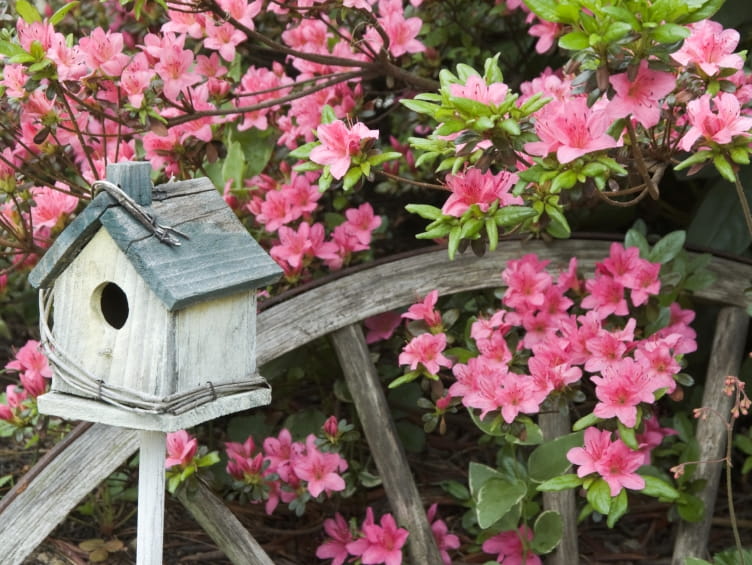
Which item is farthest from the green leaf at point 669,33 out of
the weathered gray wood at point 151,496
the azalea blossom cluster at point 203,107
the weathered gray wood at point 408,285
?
the weathered gray wood at point 151,496

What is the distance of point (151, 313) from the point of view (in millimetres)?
1649

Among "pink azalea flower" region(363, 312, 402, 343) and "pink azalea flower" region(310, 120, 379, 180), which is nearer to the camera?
"pink azalea flower" region(310, 120, 379, 180)

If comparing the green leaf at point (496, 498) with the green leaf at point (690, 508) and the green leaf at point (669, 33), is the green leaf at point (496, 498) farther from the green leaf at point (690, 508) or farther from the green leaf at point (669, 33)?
the green leaf at point (669, 33)

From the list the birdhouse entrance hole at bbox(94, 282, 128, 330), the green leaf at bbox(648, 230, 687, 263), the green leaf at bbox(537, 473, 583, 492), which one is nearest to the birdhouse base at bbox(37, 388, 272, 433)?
the birdhouse entrance hole at bbox(94, 282, 128, 330)

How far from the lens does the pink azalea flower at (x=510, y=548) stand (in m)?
2.26

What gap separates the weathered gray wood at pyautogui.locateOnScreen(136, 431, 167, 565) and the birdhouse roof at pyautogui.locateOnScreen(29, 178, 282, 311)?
0.28 metres

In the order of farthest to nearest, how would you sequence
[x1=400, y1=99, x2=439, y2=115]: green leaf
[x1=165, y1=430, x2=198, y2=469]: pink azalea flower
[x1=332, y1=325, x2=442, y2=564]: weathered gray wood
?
[x1=332, y1=325, x2=442, y2=564]: weathered gray wood < [x1=165, y1=430, x2=198, y2=469]: pink azalea flower < [x1=400, y1=99, x2=439, y2=115]: green leaf

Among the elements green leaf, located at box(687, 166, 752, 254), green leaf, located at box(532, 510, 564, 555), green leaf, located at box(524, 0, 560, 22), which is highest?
green leaf, located at box(687, 166, 752, 254)

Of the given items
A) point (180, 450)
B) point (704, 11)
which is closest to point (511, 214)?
point (704, 11)

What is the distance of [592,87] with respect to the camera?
66.2 inches

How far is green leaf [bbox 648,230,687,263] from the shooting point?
2273mm

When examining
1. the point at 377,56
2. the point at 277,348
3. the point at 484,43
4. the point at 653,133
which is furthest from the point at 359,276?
the point at 484,43

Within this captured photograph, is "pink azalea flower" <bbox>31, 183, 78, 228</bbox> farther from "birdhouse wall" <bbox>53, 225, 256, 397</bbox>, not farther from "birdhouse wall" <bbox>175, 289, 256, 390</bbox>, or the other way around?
"birdhouse wall" <bbox>175, 289, 256, 390</bbox>

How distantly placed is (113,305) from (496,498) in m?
0.84
